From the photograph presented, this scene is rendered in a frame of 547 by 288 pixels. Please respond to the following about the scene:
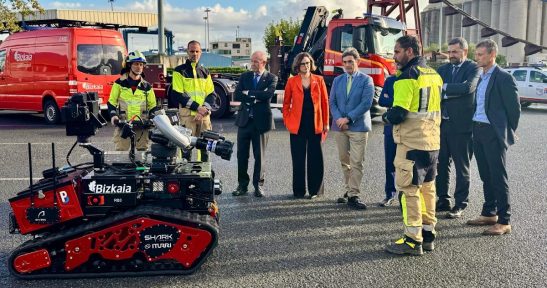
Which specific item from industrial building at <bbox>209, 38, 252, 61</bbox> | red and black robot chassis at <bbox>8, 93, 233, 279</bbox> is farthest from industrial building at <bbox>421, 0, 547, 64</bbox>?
red and black robot chassis at <bbox>8, 93, 233, 279</bbox>

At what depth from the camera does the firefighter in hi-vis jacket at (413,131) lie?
473 centimetres

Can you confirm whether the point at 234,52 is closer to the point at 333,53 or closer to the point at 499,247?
the point at 333,53

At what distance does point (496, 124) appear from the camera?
5457mm

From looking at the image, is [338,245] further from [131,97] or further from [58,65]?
[58,65]

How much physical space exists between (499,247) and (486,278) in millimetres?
864

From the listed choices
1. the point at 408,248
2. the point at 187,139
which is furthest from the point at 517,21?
the point at 187,139

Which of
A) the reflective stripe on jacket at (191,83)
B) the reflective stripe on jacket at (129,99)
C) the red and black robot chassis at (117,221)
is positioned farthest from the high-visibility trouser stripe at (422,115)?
the reflective stripe on jacket at (129,99)

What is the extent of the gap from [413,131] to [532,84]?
56.7ft

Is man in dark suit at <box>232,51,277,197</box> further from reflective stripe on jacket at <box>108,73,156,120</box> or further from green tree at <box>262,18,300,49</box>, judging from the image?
green tree at <box>262,18,300,49</box>

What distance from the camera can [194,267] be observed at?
4.26 m

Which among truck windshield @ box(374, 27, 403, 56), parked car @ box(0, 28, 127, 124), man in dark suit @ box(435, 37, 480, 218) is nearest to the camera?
man in dark suit @ box(435, 37, 480, 218)

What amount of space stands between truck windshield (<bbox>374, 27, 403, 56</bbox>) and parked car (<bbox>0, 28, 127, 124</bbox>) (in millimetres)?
6985

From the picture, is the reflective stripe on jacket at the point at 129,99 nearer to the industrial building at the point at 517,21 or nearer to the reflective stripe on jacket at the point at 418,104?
the reflective stripe on jacket at the point at 418,104

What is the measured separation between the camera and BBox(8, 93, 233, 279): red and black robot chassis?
408 cm
